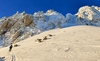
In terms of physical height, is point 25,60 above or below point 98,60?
above

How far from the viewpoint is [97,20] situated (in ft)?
49.0

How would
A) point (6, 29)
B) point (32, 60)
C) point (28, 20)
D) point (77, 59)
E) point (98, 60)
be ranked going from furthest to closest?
point (6, 29) → point (28, 20) → point (32, 60) → point (77, 59) → point (98, 60)

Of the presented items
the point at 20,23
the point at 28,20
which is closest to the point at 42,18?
the point at 28,20

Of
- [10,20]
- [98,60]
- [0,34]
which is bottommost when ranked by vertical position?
[98,60]

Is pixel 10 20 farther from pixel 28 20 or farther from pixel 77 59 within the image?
pixel 77 59

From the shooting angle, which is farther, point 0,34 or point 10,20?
point 10,20

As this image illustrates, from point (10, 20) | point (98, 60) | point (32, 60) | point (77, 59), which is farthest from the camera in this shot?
point (10, 20)

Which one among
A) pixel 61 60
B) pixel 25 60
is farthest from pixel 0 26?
pixel 61 60

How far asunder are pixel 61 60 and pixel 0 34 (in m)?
16.6

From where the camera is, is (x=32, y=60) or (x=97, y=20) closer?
(x=32, y=60)

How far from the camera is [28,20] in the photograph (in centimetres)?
1480

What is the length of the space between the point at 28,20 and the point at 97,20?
14.5 meters

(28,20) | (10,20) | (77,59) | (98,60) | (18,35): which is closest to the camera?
(98,60)

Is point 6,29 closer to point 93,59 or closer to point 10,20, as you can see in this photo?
point 10,20
